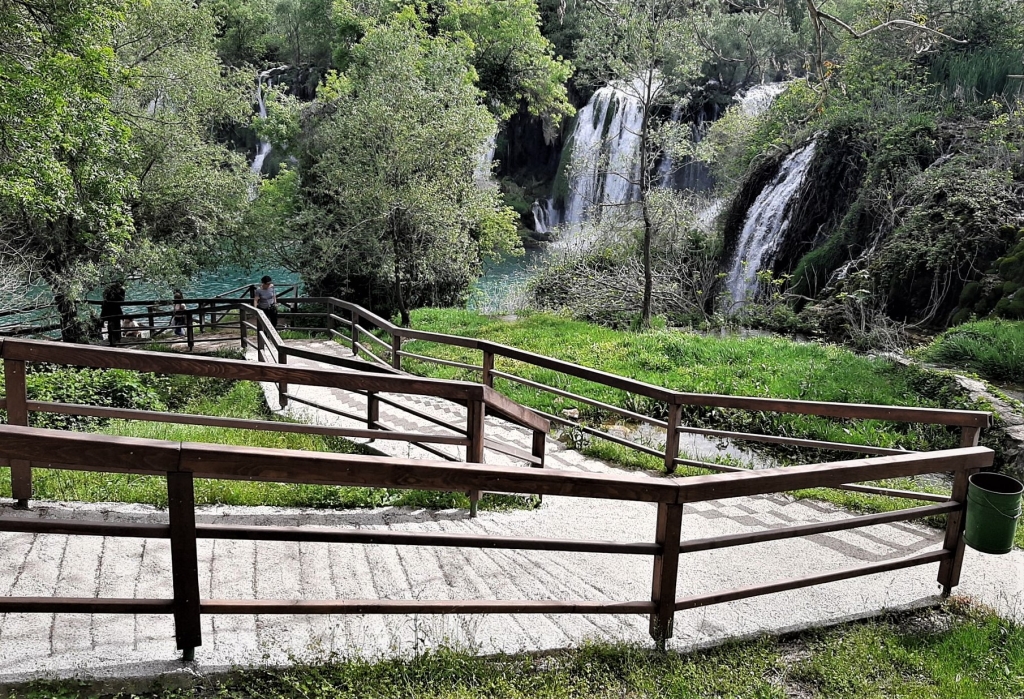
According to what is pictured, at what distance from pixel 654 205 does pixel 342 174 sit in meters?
8.34

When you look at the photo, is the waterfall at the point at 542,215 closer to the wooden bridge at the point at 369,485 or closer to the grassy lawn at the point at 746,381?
the grassy lawn at the point at 746,381

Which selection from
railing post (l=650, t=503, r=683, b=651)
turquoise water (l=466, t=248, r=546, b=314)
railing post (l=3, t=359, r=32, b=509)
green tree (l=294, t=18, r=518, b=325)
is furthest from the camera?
turquoise water (l=466, t=248, r=546, b=314)

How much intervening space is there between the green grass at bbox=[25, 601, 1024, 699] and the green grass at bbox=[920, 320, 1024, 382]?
29.6ft

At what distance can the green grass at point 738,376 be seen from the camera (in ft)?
33.5

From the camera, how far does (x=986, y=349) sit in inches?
468

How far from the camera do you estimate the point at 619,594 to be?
4.18 meters

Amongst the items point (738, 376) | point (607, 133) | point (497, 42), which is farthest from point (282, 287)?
point (738, 376)

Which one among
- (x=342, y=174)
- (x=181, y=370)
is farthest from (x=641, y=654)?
(x=342, y=174)

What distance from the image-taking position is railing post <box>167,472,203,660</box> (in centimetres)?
269

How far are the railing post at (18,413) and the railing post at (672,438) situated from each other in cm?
483

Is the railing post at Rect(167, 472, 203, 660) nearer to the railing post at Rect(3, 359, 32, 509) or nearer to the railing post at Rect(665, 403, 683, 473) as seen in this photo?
the railing post at Rect(3, 359, 32, 509)

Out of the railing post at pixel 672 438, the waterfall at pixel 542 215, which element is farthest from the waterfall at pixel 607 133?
the railing post at pixel 672 438

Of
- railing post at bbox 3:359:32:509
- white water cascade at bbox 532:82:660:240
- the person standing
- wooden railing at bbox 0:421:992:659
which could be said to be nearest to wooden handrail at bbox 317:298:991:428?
wooden railing at bbox 0:421:992:659

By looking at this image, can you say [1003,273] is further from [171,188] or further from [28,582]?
[171,188]
